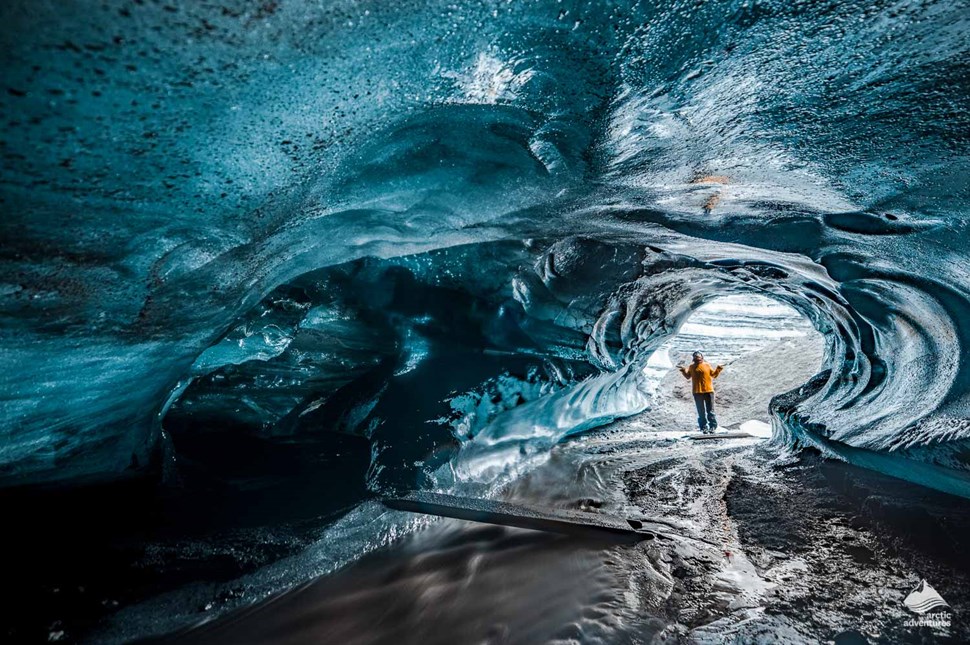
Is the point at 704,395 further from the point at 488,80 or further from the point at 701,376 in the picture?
the point at 488,80

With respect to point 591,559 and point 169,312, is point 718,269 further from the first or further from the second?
point 169,312

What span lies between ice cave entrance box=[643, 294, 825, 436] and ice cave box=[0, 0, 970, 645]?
165cm

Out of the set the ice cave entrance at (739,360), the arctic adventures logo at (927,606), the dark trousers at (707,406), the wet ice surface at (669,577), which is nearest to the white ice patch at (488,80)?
the wet ice surface at (669,577)

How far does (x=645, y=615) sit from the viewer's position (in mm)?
2705

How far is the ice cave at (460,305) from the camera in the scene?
151cm

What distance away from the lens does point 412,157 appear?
230 centimetres

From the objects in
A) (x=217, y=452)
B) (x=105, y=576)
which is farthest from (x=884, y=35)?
(x=217, y=452)

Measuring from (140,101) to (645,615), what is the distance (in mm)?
3523

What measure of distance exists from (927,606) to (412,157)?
4.26 metres

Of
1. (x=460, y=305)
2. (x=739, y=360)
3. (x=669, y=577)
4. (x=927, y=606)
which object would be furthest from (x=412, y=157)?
(x=739, y=360)

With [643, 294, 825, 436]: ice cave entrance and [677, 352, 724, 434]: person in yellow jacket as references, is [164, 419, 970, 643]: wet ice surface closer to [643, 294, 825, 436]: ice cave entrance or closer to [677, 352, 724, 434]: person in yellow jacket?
[677, 352, 724, 434]: person in yellow jacket

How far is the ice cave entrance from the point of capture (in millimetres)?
7590

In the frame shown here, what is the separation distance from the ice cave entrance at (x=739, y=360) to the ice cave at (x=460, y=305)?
→ 1.65m

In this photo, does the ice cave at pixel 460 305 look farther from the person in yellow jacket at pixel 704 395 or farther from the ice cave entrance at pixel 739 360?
the ice cave entrance at pixel 739 360
